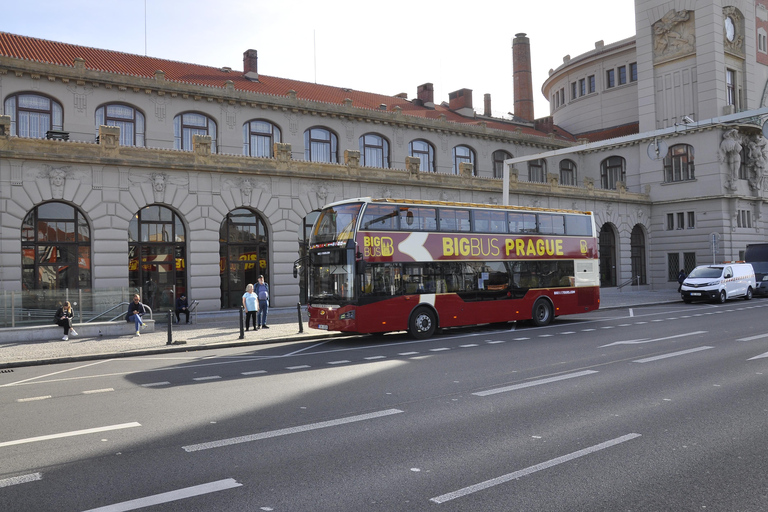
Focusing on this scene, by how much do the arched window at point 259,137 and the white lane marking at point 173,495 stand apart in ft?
95.3

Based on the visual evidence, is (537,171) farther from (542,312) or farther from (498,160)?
(542,312)

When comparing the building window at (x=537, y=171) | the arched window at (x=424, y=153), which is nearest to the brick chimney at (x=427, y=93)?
the arched window at (x=424, y=153)

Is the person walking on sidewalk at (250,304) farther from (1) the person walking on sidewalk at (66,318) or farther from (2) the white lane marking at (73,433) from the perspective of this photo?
(2) the white lane marking at (73,433)

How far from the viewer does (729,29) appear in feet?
145

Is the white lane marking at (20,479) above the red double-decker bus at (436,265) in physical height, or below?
below

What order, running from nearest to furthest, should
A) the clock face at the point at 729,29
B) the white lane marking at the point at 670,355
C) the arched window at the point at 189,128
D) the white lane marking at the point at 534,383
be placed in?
the white lane marking at the point at 534,383 < the white lane marking at the point at 670,355 < the arched window at the point at 189,128 < the clock face at the point at 729,29

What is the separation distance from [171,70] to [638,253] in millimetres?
35439

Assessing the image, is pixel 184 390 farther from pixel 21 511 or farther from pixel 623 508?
pixel 623 508

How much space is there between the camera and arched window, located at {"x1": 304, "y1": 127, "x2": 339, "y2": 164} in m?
35.2

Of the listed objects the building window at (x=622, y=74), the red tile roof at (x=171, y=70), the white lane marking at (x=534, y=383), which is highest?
the building window at (x=622, y=74)

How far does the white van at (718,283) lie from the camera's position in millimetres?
30828

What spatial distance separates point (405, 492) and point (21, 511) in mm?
3213

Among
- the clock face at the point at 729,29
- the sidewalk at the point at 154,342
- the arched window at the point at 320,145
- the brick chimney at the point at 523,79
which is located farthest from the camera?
the brick chimney at the point at 523,79

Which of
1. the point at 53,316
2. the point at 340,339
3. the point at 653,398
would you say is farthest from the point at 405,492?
the point at 53,316
